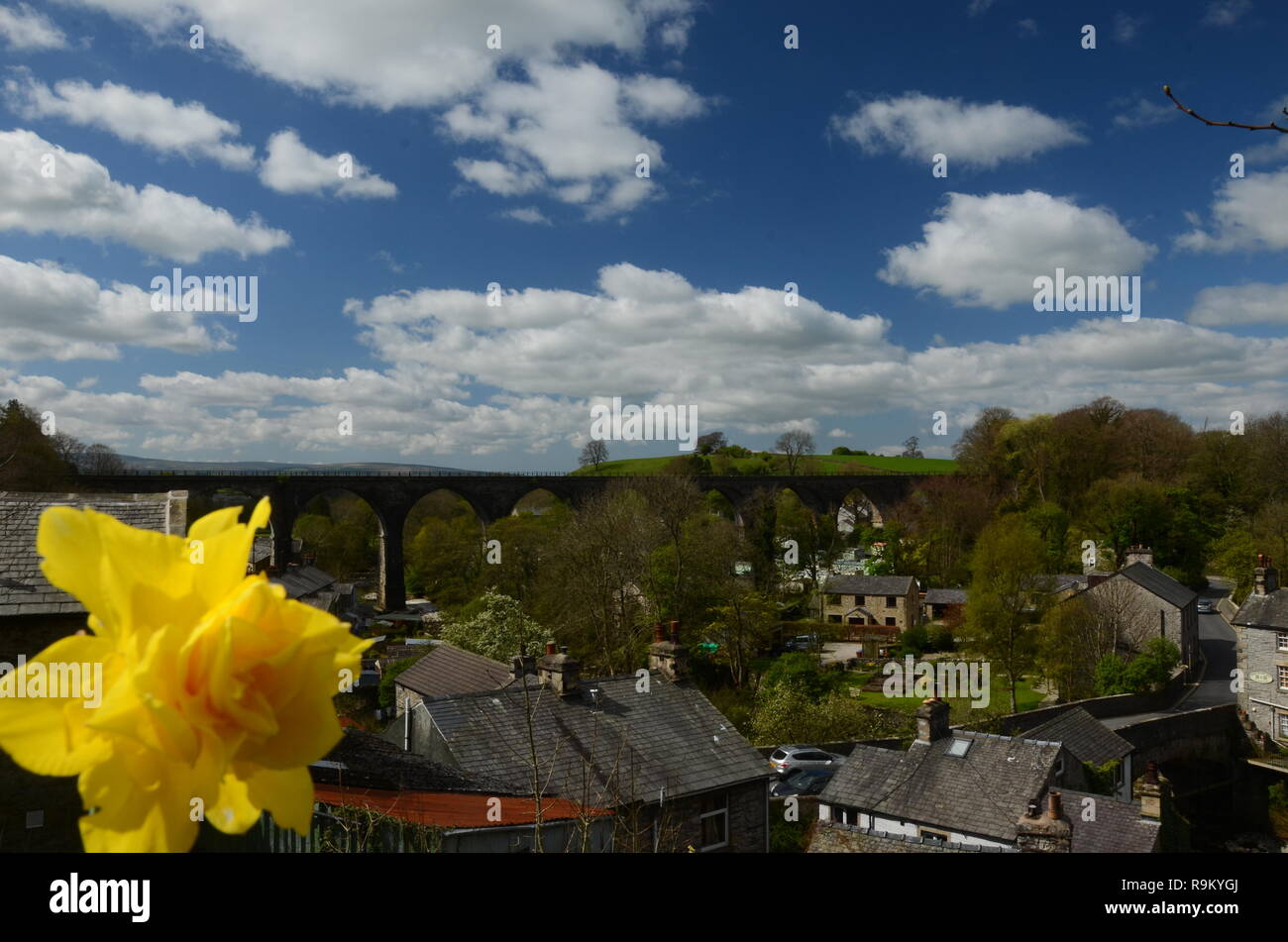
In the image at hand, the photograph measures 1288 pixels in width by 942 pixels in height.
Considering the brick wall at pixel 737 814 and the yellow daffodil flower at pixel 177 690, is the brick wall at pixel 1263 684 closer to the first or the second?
the brick wall at pixel 737 814

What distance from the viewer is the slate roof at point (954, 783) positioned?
12070mm

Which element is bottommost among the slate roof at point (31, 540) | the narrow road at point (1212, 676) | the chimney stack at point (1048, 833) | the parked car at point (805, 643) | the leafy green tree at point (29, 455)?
the narrow road at point (1212, 676)

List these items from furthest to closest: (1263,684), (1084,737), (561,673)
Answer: (1263,684) → (1084,737) → (561,673)

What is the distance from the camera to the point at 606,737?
36.4 ft

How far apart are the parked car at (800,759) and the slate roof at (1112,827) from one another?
21.5ft

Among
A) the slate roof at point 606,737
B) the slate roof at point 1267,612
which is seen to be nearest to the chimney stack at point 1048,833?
the slate roof at point 606,737

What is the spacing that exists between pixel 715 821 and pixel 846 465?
186ft

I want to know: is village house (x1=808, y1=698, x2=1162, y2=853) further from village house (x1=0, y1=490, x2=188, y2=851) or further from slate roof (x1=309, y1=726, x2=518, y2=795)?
village house (x1=0, y1=490, x2=188, y2=851)

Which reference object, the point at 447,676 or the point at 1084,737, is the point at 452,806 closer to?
the point at 447,676

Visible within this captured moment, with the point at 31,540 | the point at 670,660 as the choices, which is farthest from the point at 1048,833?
the point at 31,540

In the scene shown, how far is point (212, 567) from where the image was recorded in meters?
0.46

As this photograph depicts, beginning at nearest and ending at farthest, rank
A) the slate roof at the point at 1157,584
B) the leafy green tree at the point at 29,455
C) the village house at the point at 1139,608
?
the leafy green tree at the point at 29,455 → the village house at the point at 1139,608 → the slate roof at the point at 1157,584

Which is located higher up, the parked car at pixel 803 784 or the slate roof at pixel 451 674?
the slate roof at pixel 451 674
